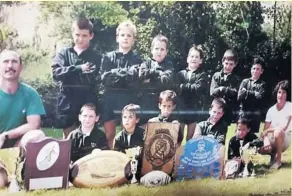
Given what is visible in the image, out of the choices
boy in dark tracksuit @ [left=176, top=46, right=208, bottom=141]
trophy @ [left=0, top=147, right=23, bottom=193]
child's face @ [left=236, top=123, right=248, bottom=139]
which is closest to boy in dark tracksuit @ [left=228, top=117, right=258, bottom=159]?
child's face @ [left=236, top=123, right=248, bottom=139]

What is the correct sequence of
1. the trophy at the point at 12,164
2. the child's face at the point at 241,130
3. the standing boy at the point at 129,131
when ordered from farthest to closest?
the child's face at the point at 241,130, the standing boy at the point at 129,131, the trophy at the point at 12,164

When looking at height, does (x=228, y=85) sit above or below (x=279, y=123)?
above

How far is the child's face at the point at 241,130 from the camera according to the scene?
1.50 metres

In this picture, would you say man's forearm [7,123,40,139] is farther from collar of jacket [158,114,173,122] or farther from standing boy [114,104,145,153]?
collar of jacket [158,114,173,122]

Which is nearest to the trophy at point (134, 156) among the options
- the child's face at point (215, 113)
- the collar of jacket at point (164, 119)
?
the collar of jacket at point (164, 119)

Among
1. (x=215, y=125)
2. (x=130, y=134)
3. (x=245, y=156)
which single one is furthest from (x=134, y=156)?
(x=245, y=156)

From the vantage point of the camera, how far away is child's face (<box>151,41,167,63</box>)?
4.60 ft

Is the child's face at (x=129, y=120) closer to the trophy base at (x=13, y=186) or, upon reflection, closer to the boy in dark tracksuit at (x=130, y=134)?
the boy in dark tracksuit at (x=130, y=134)

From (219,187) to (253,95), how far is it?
32cm

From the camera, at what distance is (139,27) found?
4.54 ft

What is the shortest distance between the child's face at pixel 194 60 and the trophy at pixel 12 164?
22.9 inches

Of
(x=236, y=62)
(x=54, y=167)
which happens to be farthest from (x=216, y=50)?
(x=54, y=167)

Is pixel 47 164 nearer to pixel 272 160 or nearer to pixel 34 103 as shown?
pixel 34 103

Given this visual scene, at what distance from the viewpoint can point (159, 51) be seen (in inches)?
55.5
